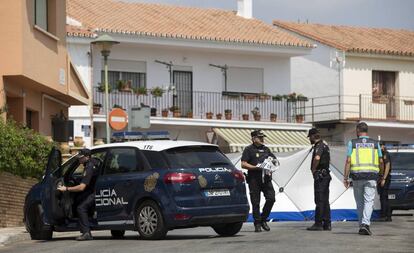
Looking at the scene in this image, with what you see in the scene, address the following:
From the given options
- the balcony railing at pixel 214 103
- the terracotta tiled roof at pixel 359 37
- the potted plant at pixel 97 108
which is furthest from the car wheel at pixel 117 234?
the terracotta tiled roof at pixel 359 37

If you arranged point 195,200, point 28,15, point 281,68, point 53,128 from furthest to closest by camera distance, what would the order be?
point 281,68 → point 53,128 → point 28,15 → point 195,200

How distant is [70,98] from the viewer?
3272 centimetres

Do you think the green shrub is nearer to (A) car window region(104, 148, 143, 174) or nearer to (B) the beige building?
(B) the beige building

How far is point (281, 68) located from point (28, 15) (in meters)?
21.2

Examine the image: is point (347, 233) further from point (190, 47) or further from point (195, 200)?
point (190, 47)

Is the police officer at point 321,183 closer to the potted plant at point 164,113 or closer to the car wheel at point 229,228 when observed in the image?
the car wheel at point 229,228

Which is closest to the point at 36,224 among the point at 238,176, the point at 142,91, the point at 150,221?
the point at 150,221

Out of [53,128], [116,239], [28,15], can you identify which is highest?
[28,15]

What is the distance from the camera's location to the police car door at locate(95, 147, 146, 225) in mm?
18484

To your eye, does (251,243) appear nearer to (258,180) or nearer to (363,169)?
(363,169)

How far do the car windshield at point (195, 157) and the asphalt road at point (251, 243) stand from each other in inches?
47.7

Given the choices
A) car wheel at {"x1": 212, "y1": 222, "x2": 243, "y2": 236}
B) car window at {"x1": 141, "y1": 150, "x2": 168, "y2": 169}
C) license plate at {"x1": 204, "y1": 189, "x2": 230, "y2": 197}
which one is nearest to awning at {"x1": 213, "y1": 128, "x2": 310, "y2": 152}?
car wheel at {"x1": 212, "y1": 222, "x2": 243, "y2": 236}

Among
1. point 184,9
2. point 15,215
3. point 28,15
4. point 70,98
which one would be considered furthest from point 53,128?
point 184,9

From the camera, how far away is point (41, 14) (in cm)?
2977
